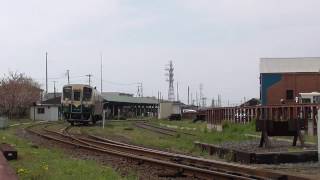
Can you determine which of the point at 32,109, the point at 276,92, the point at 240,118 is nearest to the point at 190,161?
the point at 240,118

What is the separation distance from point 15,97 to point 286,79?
38.8m

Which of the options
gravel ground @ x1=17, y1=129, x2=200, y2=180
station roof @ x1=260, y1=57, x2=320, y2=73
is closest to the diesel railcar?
gravel ground @ x1=17, y1=129, x2=200, y2=180

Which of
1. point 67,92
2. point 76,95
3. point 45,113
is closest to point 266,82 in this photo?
point 45,113

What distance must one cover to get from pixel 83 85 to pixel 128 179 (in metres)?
35.5

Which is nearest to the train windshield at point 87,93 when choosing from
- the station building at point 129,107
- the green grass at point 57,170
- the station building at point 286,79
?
the station building at point 286,79

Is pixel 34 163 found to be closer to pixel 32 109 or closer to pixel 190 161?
pixel 190 161

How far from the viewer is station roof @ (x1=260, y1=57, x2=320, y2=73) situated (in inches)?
2844

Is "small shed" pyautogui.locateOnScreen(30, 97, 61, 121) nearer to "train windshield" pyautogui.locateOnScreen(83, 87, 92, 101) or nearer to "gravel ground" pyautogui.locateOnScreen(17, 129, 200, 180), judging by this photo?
"train windshield" pyautogui.locateOnScreen(83, 87, 92, 101)

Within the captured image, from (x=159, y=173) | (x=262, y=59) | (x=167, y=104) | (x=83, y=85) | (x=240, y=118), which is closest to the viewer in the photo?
(x=159, y=173)

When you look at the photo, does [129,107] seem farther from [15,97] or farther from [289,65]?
[289,65]

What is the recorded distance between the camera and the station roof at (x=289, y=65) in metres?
72.2

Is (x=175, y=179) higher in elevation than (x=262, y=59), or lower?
lower

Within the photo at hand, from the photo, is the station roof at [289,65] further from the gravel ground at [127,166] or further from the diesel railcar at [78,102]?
the gravel ground at [127,166]

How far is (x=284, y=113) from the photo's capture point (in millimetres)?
30984
